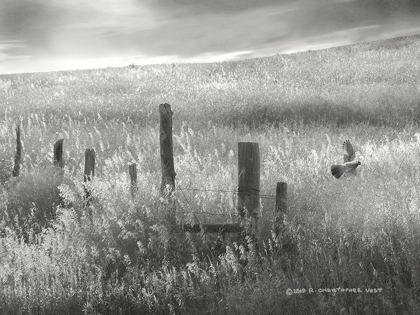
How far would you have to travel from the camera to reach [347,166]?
6102 mm

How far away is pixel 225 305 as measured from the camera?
436cm

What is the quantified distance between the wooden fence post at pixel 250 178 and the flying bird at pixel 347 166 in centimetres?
155

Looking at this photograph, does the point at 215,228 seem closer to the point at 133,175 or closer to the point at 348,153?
the point at 133,175

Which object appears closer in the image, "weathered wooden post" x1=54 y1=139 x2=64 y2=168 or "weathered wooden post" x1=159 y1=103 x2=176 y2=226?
"weathered wooden post" x1=159 y1=103 x2=176 y2=226

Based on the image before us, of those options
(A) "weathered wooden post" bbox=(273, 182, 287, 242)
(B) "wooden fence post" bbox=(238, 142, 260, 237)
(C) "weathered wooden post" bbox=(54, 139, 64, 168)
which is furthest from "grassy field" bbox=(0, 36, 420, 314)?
(B) "wooden fence post" bbox=(238, 142, 260, 237)

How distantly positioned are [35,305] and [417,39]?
100 ft

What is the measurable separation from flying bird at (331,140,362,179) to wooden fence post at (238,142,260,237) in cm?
155

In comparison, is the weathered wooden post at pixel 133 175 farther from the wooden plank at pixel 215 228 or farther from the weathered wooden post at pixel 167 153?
the wooden plank at pixel 215 228

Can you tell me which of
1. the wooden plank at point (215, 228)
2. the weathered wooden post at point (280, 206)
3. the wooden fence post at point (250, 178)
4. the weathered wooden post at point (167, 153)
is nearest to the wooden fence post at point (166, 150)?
the weathered wooden post at point (167, 153)

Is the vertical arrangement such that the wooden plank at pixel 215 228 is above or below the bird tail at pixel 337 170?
below

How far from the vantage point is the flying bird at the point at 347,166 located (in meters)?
5.96

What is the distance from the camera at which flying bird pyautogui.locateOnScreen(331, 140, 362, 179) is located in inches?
234

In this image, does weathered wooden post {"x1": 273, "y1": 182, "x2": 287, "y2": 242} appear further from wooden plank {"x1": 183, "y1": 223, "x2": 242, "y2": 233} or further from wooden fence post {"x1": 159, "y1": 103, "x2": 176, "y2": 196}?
wooden fence post {"x1": 159, "y1": 103, "x2": 176, "y2": 196}

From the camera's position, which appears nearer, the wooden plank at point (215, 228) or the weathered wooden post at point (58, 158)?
the wooden plank at point (215, 228)
